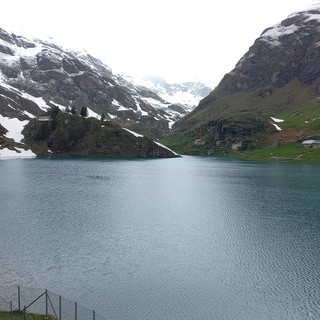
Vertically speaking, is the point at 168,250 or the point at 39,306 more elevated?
the point at 168,250

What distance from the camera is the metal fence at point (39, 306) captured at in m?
39.4

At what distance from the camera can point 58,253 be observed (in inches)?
2427

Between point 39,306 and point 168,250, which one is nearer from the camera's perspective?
point 39,306

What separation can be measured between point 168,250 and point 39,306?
2773cm

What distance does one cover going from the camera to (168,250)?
218 ft

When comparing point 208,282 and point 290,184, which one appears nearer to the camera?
point 208,282

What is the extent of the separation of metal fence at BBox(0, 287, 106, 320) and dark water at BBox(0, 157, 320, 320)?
253 cm

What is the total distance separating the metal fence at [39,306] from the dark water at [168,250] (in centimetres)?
253

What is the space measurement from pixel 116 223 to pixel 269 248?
31.9 metres

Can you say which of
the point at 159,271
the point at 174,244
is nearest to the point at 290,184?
the point at 174,244

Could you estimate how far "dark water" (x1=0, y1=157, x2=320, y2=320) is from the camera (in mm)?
46719

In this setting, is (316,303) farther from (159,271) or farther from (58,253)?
(58,253)

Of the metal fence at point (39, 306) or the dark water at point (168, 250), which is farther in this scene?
the dark water at point (168, 250)

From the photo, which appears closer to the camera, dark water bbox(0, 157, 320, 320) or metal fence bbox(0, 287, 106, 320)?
metal fence bbox(0, 287, 106, 320)
